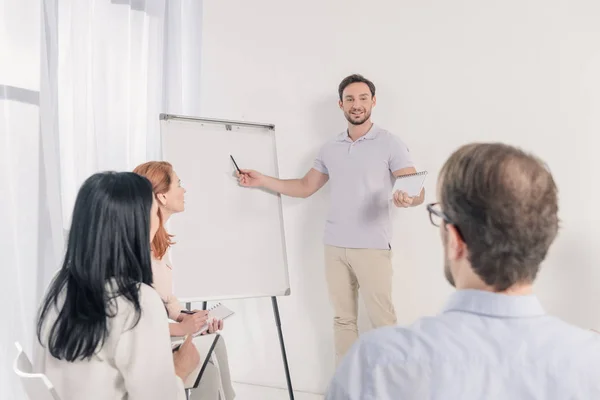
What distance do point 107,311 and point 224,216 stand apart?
1.51 metres

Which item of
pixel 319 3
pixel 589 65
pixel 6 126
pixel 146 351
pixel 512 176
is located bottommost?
pixel 146 351

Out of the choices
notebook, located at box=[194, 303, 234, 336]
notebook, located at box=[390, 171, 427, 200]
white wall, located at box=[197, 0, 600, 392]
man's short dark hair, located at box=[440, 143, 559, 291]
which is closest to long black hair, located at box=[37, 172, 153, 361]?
notebook, located at box=[194, 303, 234, 336]

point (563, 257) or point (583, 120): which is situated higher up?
point (583, 120)

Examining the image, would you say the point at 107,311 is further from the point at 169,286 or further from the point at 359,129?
the point at 359,129

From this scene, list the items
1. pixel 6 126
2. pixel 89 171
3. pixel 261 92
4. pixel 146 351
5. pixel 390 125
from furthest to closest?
pixel 261 92 < pixel 390 125 < pixel 89 171 < pixel 6 126 < pixel 146 351

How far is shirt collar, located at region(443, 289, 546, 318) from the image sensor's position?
2.88 feet

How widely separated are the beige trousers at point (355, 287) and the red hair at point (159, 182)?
105 cm

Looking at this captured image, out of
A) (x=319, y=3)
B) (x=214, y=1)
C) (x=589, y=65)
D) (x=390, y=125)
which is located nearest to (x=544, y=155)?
(x=589, y=65)

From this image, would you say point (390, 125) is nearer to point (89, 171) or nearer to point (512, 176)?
point (89, 171)

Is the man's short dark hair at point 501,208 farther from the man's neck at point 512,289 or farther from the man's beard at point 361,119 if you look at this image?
the man's beard at point 361,119

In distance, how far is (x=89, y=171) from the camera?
107 inches

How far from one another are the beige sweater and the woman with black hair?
2.14 ft

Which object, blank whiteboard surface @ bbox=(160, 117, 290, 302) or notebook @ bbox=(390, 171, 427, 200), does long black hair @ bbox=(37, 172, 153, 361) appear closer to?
blank whiteboard surface @ bbox=(160, 117, 290, 302)

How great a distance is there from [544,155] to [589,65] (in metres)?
0.45
